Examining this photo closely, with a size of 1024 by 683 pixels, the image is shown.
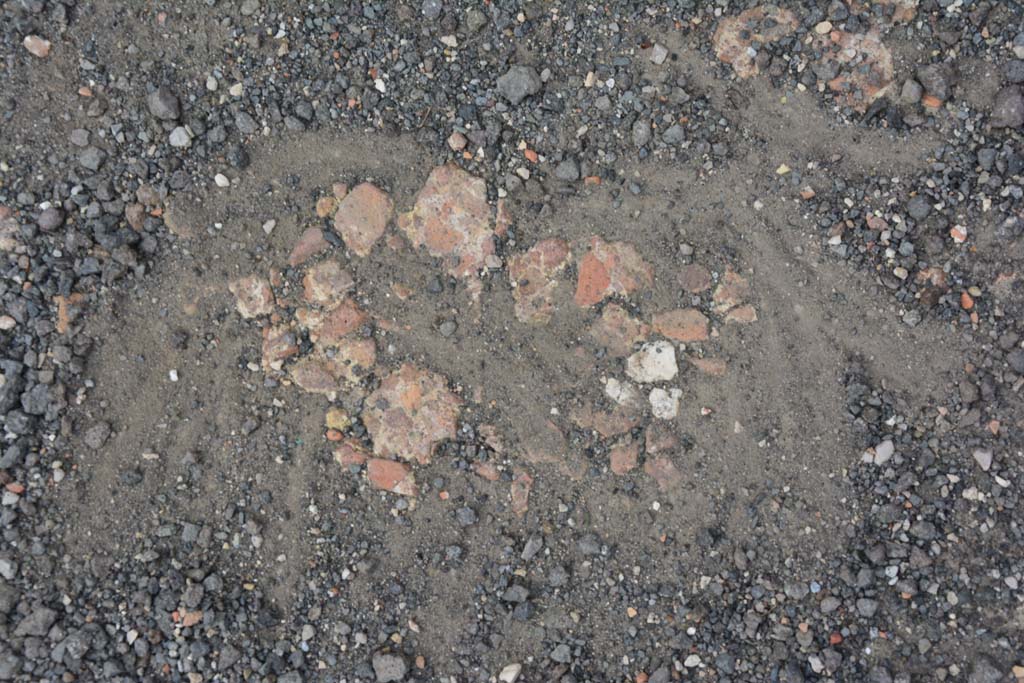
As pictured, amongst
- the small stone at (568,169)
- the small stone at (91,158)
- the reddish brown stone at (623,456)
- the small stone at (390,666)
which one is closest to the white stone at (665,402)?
the reddish brown stone at (623,456)

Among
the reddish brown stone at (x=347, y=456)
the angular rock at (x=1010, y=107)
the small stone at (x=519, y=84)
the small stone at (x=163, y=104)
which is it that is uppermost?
the angular rock at (x=1010, y=107)

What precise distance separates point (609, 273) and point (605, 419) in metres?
0.55

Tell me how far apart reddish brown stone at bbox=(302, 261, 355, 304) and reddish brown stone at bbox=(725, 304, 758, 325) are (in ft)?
4.70

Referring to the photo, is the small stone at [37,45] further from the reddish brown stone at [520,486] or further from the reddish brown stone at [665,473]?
the reddish brown stone at [665,473]

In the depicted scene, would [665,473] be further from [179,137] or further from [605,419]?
[179,137]

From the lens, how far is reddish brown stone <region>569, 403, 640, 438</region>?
2766mm

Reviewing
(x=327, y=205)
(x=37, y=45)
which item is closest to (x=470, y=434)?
(x=327, y=205)

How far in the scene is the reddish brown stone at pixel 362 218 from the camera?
280cm

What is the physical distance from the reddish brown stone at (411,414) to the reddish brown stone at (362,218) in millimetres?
506

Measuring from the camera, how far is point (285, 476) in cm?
278

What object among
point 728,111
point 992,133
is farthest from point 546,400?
point 992,133

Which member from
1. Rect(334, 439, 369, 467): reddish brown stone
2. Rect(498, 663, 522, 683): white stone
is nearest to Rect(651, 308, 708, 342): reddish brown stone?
Rect(334, 439, 369, 467): reddish brown stone

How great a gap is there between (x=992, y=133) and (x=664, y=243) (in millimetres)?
1275

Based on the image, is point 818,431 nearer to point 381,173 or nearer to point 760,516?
point 760,516
